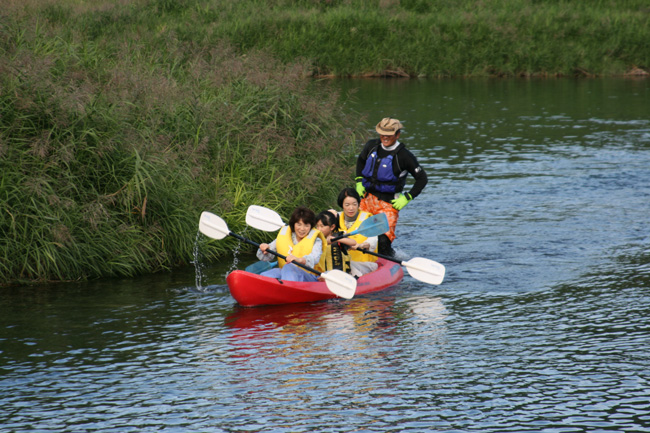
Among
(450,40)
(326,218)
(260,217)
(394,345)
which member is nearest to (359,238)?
(326,218)

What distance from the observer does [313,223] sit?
9.90 metres

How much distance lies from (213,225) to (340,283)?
5.56 ft

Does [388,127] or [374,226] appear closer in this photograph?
[374,226]

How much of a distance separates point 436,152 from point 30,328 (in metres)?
13.5

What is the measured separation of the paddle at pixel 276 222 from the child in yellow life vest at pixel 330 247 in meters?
0.22

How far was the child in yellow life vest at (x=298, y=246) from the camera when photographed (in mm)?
9781

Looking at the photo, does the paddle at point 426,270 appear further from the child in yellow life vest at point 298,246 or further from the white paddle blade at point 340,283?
the child in yellow life vest at point 298,246

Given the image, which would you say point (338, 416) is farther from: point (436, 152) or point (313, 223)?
point (436, 152)

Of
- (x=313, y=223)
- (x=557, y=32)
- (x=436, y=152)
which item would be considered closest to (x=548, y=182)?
(x=436, y=152)

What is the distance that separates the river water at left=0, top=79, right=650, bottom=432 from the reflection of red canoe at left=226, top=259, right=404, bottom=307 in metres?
0.13

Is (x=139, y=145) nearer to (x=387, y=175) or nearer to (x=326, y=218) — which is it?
(x=326, y=218)

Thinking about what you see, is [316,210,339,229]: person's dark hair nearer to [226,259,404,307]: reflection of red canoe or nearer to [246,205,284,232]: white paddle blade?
[246,205,284,232]: white paddle blade

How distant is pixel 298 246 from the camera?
990 cm

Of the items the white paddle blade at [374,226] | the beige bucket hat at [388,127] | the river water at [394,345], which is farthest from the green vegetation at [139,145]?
the beige bucket hat at [388,127]
